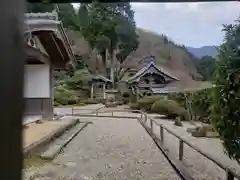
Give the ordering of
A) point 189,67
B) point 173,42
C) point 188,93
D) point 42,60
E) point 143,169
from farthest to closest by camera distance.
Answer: point 173,42, point 189,67, point 188,93, point 42,60, point 143,169

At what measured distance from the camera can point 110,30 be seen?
40.7 meters

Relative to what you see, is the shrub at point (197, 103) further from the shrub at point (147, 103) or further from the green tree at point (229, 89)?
the green tree at point (229, 89)

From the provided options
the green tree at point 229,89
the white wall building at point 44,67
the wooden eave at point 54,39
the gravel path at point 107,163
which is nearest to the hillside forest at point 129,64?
the green tree at point 229,89

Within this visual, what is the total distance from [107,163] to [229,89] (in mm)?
3419

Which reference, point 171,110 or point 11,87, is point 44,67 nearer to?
point 171,110

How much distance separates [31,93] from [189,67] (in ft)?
188

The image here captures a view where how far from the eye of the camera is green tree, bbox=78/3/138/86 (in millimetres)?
39594

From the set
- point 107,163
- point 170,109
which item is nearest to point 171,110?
point 170,109

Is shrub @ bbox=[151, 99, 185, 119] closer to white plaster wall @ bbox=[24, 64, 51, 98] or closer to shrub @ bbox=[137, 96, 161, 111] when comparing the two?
shrub @ bbox=[137, 96, 161, 111]

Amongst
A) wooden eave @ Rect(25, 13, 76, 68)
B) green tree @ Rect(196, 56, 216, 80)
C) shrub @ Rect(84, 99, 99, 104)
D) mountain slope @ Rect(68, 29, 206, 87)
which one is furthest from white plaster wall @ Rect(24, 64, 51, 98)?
mountain slope @ Rect(68, 29, 206, 87)

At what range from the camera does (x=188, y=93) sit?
25438mm

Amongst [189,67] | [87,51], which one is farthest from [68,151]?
[189,67]

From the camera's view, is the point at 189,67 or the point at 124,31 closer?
the point at 124,31

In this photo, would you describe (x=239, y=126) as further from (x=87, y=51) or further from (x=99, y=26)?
(x=87, y=51)
